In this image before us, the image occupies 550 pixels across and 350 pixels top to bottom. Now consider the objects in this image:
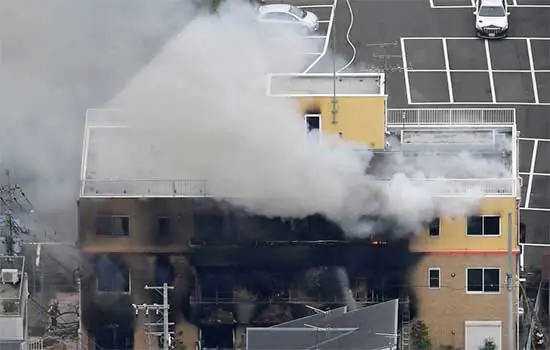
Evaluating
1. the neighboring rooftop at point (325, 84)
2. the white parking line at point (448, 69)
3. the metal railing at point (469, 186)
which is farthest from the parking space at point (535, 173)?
the metal railing at point (469, 186)

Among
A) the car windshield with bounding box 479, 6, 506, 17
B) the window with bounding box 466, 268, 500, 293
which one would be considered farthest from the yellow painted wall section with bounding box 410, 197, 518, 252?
the car windshield with bounding box 479, 6, 506, 17

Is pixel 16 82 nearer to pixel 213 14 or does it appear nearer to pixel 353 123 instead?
pixel 213 14

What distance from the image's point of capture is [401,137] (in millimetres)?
28188

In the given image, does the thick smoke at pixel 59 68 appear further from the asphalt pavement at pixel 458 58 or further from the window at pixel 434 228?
the window at pixel 434 228

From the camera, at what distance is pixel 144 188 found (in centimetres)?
2717

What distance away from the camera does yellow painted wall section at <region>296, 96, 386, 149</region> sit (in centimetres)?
2742

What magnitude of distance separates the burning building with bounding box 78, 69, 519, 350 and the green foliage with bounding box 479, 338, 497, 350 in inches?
2.9

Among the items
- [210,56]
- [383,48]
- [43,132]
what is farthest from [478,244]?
[383,48]

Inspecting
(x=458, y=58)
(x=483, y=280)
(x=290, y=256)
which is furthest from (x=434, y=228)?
(x=458, y=58)

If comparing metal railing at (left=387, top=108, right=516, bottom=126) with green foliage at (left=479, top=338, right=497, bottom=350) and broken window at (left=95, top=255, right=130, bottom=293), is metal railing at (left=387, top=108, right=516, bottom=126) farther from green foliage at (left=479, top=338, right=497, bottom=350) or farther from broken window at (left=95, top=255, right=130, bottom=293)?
broken window at (left=95, top=255, right=130, bottom=293)

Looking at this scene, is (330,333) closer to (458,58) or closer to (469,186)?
(469,186)

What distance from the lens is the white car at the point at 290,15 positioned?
35.3 m

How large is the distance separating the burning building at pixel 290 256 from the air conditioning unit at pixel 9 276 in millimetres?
853

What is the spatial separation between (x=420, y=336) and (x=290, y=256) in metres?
1.80
